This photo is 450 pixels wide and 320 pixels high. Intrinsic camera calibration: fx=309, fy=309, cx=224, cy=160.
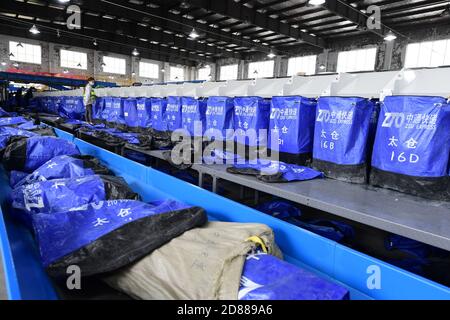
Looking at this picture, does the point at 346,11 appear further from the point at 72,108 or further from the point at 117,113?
the point at 72,108

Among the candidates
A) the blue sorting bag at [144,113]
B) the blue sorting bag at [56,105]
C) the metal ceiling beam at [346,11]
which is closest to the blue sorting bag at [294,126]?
the blue sorting bag at [144,113]

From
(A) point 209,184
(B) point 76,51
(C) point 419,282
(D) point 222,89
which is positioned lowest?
(A) point 209,184

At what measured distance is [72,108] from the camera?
8.94m

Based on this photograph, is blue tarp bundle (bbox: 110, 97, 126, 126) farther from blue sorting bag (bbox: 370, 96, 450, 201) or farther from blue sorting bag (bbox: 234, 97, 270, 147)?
blue sorting bag (bbox: 370, 96, 450, 201)

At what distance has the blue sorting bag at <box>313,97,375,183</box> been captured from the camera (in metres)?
2.44

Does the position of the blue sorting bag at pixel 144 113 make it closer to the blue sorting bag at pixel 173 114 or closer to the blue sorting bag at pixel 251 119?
the blue sorting bag at pixel 173 114

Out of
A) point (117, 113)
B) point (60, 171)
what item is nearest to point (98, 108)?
point (117, 113)

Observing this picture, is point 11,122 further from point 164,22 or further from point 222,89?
point 164,22

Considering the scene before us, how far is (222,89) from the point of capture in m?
4.62

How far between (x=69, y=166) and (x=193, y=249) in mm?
1640

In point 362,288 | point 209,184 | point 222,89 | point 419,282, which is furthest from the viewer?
point 222,89

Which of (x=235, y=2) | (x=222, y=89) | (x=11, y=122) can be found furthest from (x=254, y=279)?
(x=235, y=2)

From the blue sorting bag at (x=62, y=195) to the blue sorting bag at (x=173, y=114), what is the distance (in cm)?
295

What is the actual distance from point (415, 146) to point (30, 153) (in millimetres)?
3123
